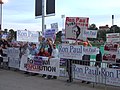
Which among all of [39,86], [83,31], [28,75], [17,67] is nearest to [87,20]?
[83,31]

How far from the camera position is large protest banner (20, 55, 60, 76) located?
14195mm

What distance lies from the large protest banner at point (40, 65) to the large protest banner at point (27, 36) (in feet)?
6.57

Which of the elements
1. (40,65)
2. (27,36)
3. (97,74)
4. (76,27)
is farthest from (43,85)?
(27,36)

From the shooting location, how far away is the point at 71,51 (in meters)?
13.4

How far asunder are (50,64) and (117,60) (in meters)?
3.24

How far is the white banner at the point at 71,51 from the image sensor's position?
1307 cm

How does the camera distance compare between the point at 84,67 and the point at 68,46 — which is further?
the point at 68,46

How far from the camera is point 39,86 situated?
12336 mm

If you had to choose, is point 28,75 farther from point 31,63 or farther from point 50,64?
point 50,64

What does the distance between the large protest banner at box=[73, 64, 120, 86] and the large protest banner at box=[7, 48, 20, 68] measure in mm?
5455

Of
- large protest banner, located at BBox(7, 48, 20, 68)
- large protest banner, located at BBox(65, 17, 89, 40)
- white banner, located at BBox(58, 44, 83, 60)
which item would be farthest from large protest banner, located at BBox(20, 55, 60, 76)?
large protest banner, located at BBox(65, 17, 89, 40)

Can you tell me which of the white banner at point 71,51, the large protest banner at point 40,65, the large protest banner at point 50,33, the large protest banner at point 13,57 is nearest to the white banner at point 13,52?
the large protest banner at point 13,57

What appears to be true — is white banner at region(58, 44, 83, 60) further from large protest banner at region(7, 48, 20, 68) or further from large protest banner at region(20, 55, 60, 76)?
large protest banner at region(7, 48, 20, 68)

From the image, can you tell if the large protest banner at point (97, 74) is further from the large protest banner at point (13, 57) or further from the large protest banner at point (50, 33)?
the large protest banner at point (13, 57)
